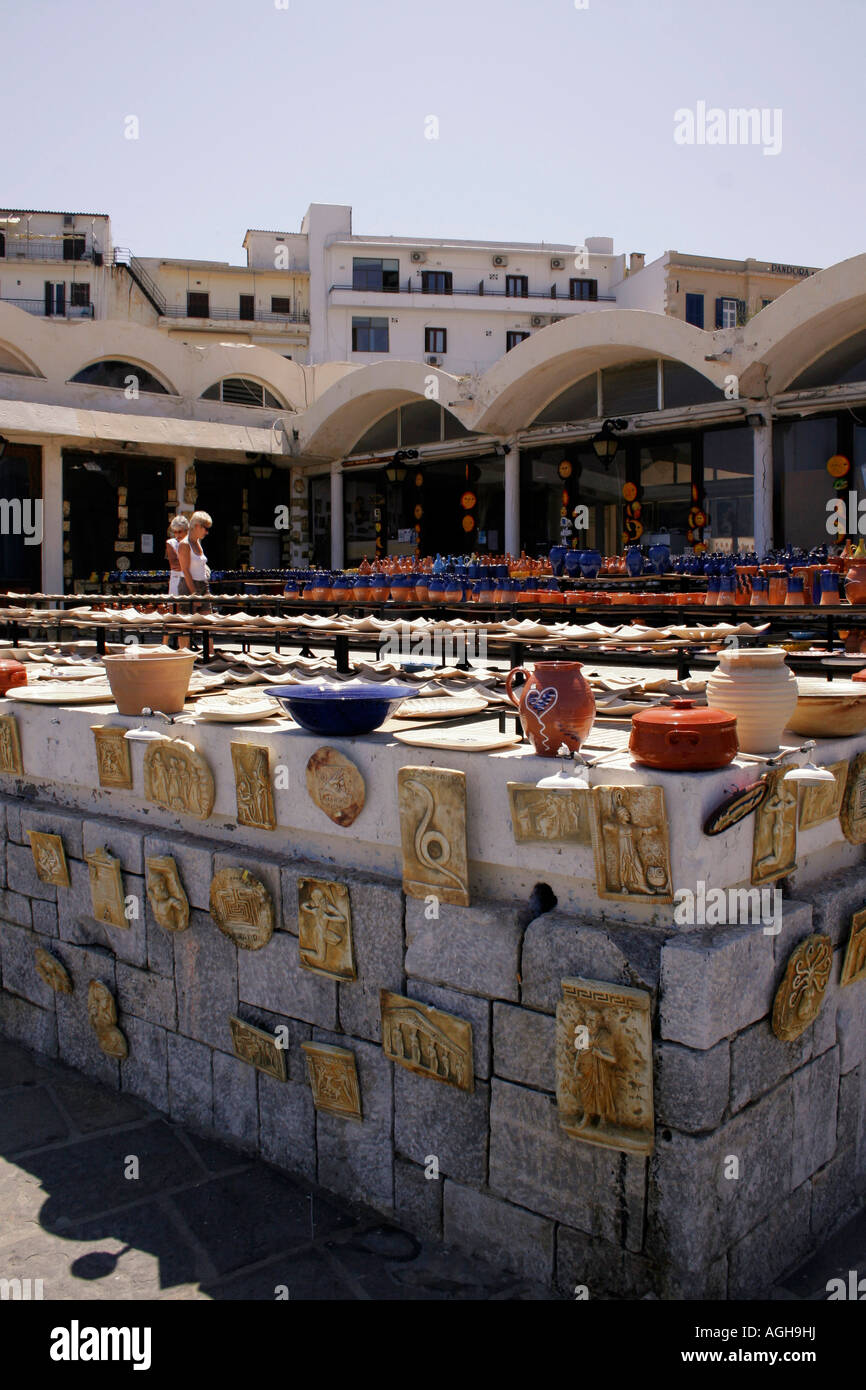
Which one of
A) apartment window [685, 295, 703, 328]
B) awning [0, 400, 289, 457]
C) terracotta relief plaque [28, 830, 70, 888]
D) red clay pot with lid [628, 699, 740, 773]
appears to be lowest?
terracotta relief plaque [28, 830, 70, 888]

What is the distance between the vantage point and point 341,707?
3.39 meters

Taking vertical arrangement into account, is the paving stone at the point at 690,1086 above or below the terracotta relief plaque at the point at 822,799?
below

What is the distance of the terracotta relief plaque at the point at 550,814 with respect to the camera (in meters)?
2.76

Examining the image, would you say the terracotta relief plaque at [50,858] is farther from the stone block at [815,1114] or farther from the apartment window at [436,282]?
the apartment window at [436,282]

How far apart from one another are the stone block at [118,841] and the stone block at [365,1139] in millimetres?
1123

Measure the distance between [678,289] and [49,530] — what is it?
24548 millimetres

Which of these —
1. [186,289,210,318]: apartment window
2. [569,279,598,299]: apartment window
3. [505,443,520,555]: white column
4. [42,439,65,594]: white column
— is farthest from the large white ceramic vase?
[569,279,598,299]: apartment window

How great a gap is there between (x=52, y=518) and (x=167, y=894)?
1390cm

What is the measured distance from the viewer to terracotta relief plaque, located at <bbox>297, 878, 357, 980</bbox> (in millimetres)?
3301

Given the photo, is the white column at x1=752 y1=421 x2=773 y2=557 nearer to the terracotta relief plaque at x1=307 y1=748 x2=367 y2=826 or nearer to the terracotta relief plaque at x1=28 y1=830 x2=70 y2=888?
the terracotta relief plaque at x1=28 y1=830 x2=70 y2=888

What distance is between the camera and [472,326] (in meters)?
39.0

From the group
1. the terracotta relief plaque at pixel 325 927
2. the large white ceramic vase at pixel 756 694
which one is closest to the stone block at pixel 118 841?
the terracotta relief plaque at pixel 325 927

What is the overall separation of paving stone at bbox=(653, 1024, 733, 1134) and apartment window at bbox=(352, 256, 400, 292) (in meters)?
39.3

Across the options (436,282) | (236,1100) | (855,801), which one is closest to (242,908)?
(236,1100)
